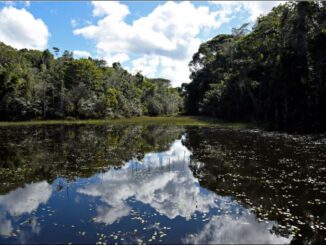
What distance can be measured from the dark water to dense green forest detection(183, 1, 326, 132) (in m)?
20.3

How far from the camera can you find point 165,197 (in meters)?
17.3

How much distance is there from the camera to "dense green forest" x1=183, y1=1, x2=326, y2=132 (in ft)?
158

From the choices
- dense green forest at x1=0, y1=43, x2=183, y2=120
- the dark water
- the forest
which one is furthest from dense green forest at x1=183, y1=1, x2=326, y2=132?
dense green forest at x1=0, y1=43, x2=183, y2=120

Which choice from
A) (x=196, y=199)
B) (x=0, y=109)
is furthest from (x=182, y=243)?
(x=0, y=109)

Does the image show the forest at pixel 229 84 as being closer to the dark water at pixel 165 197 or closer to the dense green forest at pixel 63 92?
the dense green forest at pixel 63 92

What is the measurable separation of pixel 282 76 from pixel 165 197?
40458mm

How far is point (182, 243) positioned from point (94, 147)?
25.1m

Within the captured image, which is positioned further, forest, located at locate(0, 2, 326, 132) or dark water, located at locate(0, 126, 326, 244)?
forest, located at locate(0, 2, 326, 132)

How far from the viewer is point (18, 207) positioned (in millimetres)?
15477

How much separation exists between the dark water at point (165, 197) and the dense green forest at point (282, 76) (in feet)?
66.6

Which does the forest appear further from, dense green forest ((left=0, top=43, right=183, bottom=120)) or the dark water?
the dark water

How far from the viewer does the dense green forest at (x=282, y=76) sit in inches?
1900

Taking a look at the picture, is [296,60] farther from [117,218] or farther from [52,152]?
[117,218]

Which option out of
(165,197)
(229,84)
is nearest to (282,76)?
(229,84)
